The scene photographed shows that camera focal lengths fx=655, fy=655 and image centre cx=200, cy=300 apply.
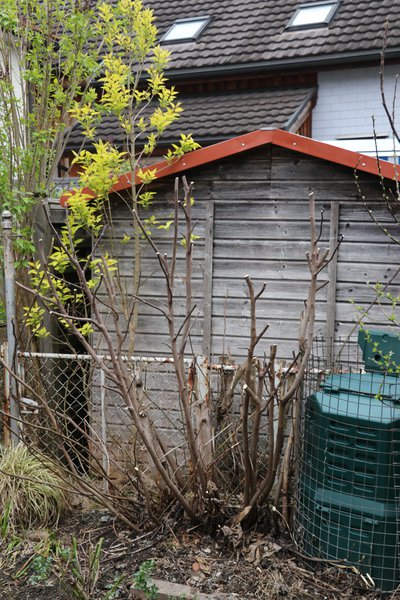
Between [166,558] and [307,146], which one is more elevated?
[307,146]

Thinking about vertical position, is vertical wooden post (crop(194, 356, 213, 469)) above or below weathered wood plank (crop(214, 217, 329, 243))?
below

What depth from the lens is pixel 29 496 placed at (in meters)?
4.27

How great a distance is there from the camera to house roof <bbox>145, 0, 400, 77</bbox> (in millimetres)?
9883

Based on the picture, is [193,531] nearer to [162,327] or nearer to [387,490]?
[387,490]

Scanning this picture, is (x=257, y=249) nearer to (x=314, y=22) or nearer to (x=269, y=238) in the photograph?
(x=269, y=238)

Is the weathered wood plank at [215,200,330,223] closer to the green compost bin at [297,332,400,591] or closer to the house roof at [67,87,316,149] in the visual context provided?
the green compost bin at [297,332,400,591]

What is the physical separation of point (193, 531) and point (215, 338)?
223 cm

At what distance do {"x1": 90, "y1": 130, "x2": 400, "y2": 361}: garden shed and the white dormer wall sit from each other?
15.8 feet

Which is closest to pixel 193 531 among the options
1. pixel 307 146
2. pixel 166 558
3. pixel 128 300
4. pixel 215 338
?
pixel 166 558

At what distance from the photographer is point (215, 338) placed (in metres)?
5.93

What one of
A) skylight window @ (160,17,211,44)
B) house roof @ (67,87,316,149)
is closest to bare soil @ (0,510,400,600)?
house roof @ (67,87,316,149)

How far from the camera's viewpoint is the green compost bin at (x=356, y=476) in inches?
131

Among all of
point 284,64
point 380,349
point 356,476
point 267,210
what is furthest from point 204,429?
point 284,64

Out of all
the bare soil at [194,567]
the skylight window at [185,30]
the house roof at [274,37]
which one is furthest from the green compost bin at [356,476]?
the skylight window at [185,30]
